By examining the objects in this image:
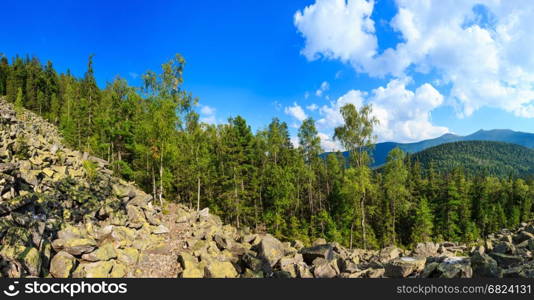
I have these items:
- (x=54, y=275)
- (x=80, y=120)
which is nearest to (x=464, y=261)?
(x=54, y=275)

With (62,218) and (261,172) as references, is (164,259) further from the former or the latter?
(261,172)

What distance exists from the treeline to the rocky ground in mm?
6520

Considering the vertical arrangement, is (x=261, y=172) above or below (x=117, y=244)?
above

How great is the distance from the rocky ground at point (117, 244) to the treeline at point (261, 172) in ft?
21.4

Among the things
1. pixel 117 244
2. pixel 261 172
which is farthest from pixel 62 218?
pixel 261 172

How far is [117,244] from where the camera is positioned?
1184cm

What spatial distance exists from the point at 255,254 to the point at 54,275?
28.7 feet

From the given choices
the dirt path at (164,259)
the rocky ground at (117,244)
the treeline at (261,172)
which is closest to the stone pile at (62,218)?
the rocky ground at (117,244)

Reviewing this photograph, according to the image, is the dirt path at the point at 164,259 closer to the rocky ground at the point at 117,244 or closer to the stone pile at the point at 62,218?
the rocky ground at the point at 117,244

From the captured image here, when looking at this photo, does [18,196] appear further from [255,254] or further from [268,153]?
[268,153]

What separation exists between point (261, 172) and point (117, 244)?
1052 inches

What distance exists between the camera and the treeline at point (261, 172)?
26.6 meters

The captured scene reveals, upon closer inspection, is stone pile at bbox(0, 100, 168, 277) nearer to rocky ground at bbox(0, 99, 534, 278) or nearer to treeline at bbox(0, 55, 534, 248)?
rocky ground at bbox(0, 99, 534, 278)

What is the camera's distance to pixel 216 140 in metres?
38.3
